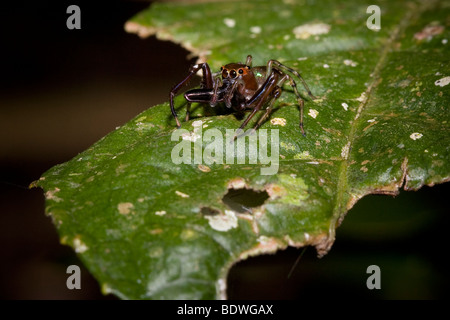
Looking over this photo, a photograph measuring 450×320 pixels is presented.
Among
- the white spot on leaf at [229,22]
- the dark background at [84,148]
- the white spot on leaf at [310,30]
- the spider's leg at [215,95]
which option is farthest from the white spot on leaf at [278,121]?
the white spot on leaf at [229,22]


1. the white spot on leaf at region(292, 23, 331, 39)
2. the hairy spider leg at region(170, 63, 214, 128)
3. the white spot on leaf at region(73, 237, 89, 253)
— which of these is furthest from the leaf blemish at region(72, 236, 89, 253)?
the white spot on leaf at region(292, 23, 331, 39)

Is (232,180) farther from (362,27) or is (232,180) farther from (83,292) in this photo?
(83,292)

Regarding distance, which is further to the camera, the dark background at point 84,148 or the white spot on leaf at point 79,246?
the dark background at point 84,148

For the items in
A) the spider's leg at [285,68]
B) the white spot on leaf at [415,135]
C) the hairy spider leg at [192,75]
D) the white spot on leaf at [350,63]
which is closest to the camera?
the white spot on leaf at [415,135]

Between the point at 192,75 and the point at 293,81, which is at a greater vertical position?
the point at 192,75

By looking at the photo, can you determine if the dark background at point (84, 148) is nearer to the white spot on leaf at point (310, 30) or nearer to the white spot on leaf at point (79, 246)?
the white spot on leaf at point (310, 30)

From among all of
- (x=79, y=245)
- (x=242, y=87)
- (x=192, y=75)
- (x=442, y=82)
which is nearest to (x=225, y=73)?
(x=242, y=87)

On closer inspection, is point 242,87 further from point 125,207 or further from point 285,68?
point 125,207
